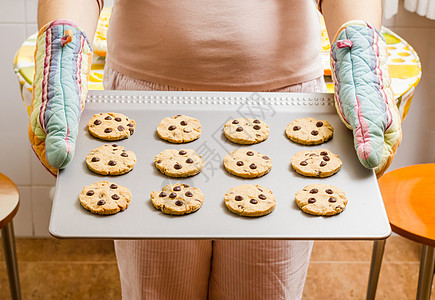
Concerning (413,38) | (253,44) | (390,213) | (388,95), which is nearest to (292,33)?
(253,44)

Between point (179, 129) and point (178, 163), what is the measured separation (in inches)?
2.8

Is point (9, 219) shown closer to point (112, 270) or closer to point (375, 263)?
point (112, 270)

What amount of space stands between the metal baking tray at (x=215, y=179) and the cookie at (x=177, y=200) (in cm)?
1

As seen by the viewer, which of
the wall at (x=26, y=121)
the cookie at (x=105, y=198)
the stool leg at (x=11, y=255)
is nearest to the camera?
the cookie at (x=105, y=198)

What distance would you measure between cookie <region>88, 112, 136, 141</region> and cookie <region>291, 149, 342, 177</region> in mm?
304

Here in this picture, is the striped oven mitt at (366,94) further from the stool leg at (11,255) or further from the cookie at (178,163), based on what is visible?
the stool leg at (11,255)

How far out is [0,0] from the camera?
195cm

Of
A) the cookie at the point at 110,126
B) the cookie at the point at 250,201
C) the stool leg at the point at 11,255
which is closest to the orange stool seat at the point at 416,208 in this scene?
the cookie at the point at 250,201

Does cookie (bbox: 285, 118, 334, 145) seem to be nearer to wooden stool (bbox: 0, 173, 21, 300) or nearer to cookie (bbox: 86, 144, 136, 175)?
cookie (bbox: 86, 144, 136, 175)

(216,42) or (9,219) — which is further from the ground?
(216,42)

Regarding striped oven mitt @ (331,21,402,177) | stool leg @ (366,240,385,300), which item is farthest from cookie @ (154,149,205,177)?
stool leg @ (366,240,385,300)

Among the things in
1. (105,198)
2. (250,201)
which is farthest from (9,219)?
(250,201)

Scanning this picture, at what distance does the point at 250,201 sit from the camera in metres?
0.87

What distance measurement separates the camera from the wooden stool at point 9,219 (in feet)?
4.86
